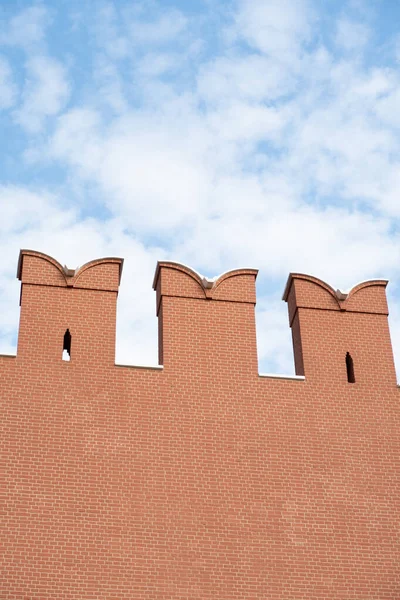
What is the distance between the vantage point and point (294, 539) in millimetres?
14938

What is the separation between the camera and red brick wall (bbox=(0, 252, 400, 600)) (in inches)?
562

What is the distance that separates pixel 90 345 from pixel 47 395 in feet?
3.88

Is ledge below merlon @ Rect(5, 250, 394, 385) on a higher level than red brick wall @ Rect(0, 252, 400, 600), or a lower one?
higher

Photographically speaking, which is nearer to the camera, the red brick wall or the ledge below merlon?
the red brick wall

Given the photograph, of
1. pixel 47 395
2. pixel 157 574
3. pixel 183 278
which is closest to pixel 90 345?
pixel 47 395

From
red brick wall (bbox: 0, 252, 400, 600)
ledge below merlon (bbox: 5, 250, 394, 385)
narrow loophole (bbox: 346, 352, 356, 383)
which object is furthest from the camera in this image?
narrow loophole (bbox: 346, 352, 356, 383)

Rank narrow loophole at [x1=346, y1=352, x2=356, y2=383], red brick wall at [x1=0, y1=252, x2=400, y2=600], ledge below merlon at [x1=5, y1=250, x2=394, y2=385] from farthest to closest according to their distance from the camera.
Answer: narrow loophole at [x1=346, y1=352, x2=356, y2=383] → ledge below merlon at [x1=5, y1=250, x2=394, y2=385] → red brick wall at [x1=0, y1=252, x2=400, y2=600]

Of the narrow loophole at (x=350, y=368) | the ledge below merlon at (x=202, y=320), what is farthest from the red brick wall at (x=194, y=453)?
the narrow loophole at (x=350, y=368)

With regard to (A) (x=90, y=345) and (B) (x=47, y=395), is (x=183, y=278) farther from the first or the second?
(B) (x=47, y=395)

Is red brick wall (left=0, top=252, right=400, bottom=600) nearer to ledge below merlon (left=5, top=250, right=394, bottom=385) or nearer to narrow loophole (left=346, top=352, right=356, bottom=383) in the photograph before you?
ledge below merlon (left=5, top=250, right=394, bottom=385)

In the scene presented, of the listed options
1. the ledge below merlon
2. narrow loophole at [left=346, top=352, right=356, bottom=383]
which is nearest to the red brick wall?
the ledge below merlon

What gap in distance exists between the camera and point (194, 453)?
1530 cm

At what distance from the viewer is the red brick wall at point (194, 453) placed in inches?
562

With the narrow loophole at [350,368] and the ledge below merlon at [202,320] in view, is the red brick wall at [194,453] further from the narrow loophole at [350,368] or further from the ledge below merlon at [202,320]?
the narrow loophole at [350,368]
